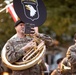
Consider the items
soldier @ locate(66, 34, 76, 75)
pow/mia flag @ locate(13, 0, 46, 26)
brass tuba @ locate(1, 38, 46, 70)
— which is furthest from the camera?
soldier @ locate(66, 34, 76, 75)

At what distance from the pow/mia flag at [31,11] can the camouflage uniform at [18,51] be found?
0.33 meters

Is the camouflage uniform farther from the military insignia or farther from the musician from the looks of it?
the military insignia

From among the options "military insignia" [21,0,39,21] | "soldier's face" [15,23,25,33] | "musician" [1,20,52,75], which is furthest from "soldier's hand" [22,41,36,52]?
"military insignia" [21,0,39,21]

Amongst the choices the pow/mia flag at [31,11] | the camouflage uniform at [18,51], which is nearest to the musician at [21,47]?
the camouflage uniform at [18,51]

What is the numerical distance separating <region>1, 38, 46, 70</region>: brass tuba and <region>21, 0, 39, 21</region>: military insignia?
47 cm

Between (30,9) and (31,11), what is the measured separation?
44 mm

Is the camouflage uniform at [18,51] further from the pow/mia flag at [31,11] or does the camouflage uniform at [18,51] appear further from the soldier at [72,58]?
the soldier at [72,58]

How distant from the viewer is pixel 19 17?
9695mm

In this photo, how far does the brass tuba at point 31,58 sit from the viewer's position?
9570 millimetres

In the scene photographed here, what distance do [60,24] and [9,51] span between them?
34.3ft

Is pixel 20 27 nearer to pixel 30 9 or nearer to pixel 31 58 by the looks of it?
pixel 30 9

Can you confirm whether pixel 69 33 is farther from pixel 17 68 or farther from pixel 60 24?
pixel 17 68

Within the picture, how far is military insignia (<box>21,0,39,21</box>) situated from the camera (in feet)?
32.2

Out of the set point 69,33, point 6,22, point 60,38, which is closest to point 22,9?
point 6,22
